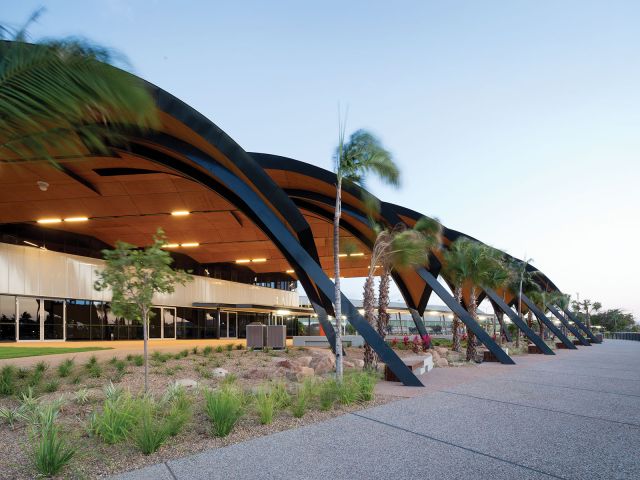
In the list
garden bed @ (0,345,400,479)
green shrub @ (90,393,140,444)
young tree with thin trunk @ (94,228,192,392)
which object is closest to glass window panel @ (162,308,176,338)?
garden bed @ (0,345,400,479)

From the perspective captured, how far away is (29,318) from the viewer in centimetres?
2727

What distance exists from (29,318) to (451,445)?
1120 inches

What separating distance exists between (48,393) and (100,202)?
14011mm

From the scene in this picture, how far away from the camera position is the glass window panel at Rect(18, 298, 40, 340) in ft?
87.9

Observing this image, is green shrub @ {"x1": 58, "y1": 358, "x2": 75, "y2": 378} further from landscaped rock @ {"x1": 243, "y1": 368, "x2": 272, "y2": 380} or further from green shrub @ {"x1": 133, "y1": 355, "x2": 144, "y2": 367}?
landscaped rock @ {"x1": 243, "y1": 368, "x2": 272, "y2": 380}

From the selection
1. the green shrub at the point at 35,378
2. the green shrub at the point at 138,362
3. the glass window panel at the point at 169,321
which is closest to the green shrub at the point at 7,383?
the green shrub at the point at 35,378

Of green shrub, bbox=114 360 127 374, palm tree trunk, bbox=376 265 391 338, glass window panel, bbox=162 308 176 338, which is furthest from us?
glass window panel, bbox=162 308 176 338

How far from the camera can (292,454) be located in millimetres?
5914

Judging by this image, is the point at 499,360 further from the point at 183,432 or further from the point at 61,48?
the point at 61,48

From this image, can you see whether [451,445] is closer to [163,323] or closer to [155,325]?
[155,325]

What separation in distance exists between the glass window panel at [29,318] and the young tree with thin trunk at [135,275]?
20.4 m

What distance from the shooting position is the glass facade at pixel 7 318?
2575cm

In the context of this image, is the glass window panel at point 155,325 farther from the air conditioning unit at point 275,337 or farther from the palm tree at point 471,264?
the palm tree at point 471,264

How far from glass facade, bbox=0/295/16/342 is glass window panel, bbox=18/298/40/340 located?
1.22 ft
